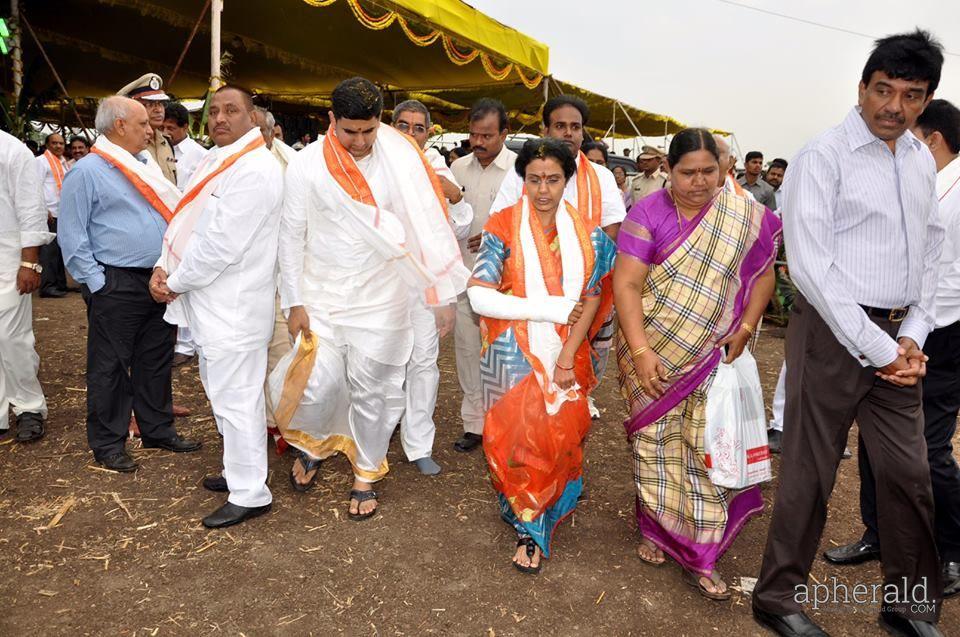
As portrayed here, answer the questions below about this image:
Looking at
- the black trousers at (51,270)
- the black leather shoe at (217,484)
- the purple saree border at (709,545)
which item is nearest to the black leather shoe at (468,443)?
the black leather shoe at (217,484)

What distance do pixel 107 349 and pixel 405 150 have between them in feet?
6.77

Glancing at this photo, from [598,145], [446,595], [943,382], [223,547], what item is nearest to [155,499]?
[223,547]

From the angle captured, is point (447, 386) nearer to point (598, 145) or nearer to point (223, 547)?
point (223, 547)

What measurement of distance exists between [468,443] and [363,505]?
107 cm

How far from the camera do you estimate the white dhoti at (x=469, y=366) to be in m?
4.45

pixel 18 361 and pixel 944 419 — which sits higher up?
pixel 944 419

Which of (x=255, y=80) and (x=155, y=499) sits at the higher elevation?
(x=255, y=80)

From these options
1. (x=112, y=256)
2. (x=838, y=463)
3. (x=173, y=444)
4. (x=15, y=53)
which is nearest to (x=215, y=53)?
(x=15, y=53)

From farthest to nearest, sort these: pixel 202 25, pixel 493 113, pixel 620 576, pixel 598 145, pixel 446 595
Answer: pixel 202 25, pixel 598 145, pixel 493 113, pixel 620 576, pixel 446 595

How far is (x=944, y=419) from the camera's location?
9.71 ft

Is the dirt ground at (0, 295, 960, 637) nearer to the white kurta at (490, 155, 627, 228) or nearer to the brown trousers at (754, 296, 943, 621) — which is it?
the brown trousers at (754, 296, 943, 621)

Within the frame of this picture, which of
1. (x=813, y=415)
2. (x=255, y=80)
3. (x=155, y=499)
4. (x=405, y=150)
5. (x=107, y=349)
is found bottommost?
(x=155, y=499)

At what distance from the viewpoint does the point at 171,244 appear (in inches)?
134

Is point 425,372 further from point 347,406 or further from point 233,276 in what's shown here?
point 233,276
